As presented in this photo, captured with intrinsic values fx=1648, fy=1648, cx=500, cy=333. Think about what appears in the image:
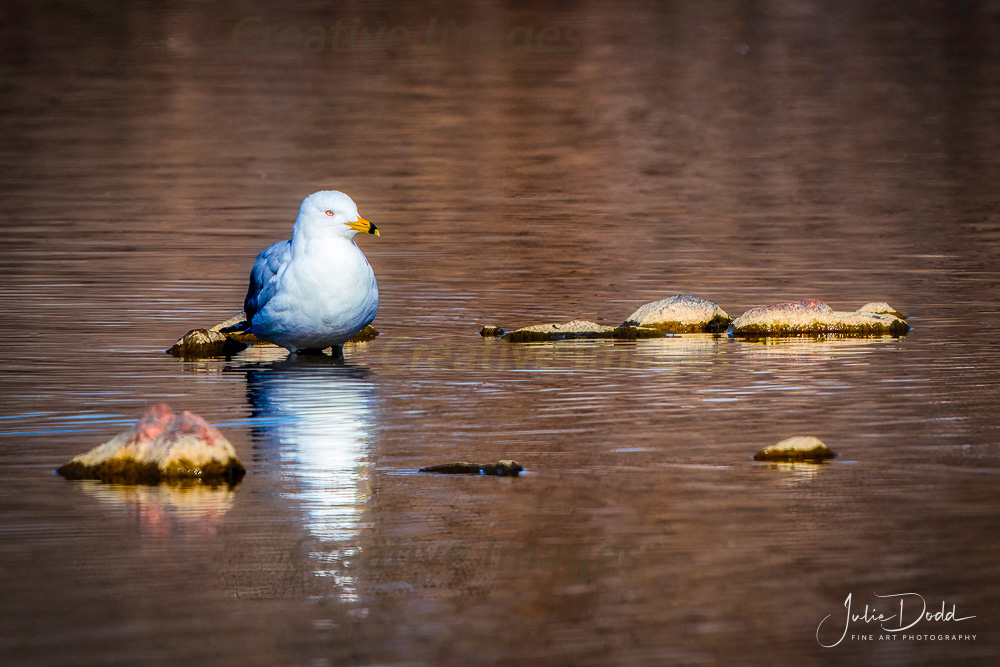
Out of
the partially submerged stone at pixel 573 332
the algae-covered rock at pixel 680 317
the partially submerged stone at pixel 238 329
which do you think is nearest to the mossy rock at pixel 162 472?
the partially submerged stone at pixel 238 329

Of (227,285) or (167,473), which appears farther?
(227,285)

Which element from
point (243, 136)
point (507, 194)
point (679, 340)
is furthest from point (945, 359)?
point (243, 136)

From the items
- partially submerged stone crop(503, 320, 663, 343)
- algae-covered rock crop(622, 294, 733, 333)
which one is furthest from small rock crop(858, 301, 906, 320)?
partially submerged stone crop(503, 320, 663, 343)

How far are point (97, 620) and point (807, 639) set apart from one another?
2.69 metres

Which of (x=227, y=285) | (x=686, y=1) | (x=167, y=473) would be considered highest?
(x=686, y=1)

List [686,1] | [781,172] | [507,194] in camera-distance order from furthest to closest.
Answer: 1. [686,1]
2. [781,172]
3. [507,194]

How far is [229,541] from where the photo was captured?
723cm

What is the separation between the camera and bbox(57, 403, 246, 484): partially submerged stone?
820 cm

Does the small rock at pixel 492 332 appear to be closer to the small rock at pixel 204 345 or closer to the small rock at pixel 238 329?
the small rock at pixel 238 329

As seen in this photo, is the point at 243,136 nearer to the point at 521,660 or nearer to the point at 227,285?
the point at 227,285

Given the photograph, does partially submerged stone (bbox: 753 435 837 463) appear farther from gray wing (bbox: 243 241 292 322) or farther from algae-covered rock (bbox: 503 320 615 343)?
gray wing (bbox: 243 241 292 322)

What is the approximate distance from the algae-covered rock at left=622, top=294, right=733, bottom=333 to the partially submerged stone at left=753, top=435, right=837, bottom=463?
4.44 meters

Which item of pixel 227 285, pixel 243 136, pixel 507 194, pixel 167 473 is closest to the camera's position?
pixel 167 473
